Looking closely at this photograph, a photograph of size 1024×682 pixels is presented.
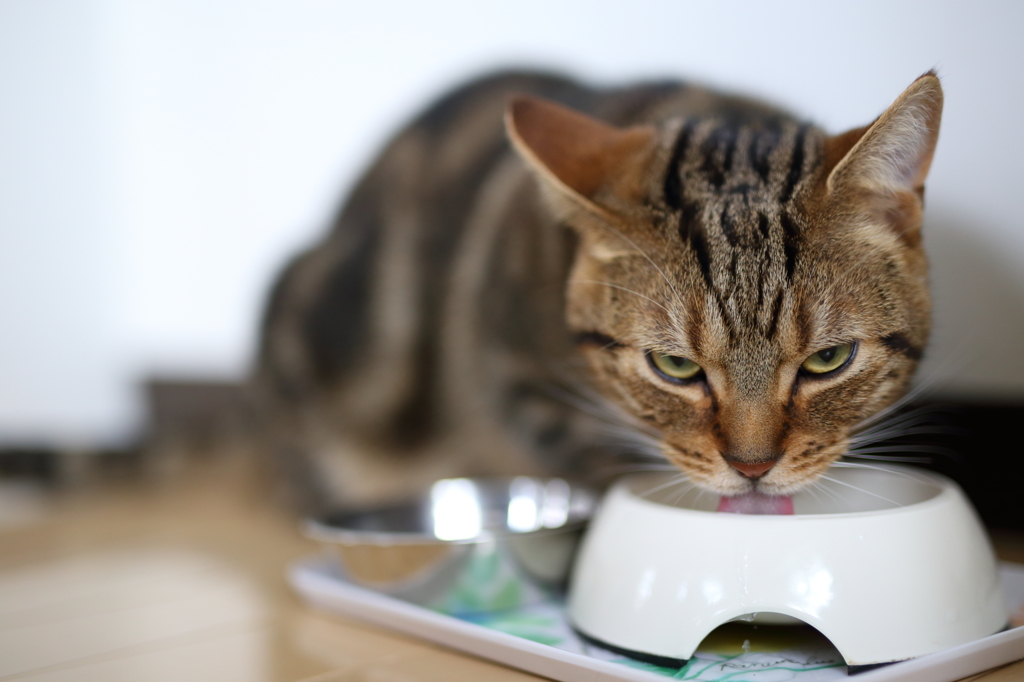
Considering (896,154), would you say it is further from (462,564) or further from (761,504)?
(462,564)

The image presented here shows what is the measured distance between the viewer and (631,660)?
33.6 inches

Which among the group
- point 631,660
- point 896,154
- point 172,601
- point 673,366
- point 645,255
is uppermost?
point 896,154

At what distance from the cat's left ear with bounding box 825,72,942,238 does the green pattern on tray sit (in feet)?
1.46

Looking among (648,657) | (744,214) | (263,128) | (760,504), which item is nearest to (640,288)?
(744,214)

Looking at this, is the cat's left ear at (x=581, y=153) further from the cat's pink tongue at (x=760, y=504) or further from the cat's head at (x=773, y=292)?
the cat's pink tongue at (x=760, y=504)

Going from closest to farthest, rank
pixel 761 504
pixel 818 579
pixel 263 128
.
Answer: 1. pixel 818 579
2. pixel 761 504
3. pixel 263 128

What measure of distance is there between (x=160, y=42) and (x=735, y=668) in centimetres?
242

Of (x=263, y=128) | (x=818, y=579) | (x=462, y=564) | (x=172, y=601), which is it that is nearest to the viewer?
(x=818, y=579)

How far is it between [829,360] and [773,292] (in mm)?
93

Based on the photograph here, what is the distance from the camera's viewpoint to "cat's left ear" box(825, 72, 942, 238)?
781 millimetres

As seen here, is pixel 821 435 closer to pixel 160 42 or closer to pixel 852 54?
pixel 852 54

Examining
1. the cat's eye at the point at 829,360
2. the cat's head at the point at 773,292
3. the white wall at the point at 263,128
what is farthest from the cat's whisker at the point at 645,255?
the white wall at the point at 263,128

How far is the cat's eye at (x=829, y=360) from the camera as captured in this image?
84 cm

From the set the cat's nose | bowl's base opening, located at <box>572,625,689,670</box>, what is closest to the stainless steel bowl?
→ bowl's base opening, located at <box>572,625,689,670</box>
